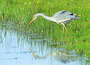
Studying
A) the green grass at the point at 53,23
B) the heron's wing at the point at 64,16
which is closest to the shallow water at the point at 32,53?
the green grass at the point at 53,23

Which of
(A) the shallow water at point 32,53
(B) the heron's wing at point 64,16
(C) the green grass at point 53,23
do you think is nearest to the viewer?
(A) the shallow water at point 32,53

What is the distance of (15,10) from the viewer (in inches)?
584

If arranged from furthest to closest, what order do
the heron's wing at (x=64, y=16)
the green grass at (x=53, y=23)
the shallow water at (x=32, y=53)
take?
the heron's wing at (x=64, y=16), the green grass at (x=53, y=23), the shallow water at (x=32, y=53)

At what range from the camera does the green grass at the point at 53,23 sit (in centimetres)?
1004

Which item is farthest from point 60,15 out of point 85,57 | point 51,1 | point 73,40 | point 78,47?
point 51,1

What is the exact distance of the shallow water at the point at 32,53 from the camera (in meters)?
8.29

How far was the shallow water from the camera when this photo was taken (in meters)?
8.29

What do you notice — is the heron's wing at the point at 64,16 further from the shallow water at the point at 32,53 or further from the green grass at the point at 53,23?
the shallow water at the point at 32,53

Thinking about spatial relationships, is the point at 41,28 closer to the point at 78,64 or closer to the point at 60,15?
the point at 60,15

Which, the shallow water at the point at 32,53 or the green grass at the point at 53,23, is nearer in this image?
the shallow water at the point at 32,53

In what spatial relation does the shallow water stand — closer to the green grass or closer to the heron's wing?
the green grass

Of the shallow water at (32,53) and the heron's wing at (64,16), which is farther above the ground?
the heron's wing at (64,16)

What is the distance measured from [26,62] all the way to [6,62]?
46 cm

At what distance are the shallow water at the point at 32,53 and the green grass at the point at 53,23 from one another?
386mm
